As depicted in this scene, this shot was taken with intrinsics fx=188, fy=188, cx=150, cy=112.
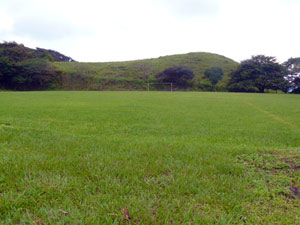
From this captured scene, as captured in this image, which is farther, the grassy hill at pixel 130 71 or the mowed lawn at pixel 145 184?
the grassy hill at pixel 130 71

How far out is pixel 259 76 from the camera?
126ft

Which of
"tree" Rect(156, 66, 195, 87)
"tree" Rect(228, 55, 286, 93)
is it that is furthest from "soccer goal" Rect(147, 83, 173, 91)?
"tree" Rect(228, 55, 286, 93)

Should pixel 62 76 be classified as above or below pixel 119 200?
above

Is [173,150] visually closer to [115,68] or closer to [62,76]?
[62,76]

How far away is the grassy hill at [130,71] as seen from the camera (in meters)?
39.8

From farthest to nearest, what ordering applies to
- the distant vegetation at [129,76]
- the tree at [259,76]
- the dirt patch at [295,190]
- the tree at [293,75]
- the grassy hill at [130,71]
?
the grassy hill at [130,71]
the tree at [259,76]
the tree at [293,75]
the distant vegetation at [129,76]
the dirt patch at [295,190]

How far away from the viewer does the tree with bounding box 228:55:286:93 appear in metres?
38.0

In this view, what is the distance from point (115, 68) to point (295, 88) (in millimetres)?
39884

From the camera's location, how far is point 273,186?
7.23ft

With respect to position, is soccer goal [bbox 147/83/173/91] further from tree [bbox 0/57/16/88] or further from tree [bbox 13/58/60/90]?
tree [bbox 0/57/16/88]

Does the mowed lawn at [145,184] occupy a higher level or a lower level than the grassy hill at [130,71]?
lower

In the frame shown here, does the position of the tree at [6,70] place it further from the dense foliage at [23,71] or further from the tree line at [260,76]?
the tree line at [260,76]

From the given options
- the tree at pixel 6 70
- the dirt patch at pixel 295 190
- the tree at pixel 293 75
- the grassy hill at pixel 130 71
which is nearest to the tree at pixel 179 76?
the grassy hill at pixel 130 71

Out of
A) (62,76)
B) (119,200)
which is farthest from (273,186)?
(62,76)
